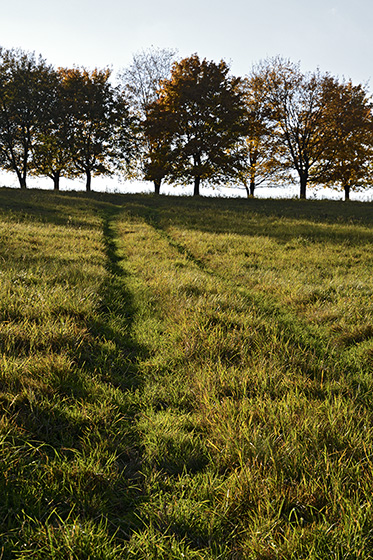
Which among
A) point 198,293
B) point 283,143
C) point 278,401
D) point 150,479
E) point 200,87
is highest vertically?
point 200,87

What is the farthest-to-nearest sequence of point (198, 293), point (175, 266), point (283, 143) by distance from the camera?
point (283, 143) < point (175, 266) < point (198, 293)

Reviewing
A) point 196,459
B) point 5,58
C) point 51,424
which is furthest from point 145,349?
point 5,58

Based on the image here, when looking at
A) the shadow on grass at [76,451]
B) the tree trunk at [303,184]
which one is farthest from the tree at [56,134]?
the shadow on grass at [76,451]

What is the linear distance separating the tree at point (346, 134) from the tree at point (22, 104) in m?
29.6

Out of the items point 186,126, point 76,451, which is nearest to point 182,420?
point 76,451

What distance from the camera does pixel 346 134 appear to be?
34.8 metres

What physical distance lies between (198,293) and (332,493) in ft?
15.5

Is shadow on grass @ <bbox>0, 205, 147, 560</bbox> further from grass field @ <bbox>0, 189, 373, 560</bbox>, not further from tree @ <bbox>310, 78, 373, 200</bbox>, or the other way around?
tree @ <bbox>310, 78, 373, 200</bbox>

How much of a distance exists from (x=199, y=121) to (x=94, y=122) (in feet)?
41.9

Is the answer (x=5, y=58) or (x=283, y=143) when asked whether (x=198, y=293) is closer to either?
(x=283, y=143)

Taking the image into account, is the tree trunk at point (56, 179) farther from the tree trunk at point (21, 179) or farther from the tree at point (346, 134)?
the tree at point (346, 134)

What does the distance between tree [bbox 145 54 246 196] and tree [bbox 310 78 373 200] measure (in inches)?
368

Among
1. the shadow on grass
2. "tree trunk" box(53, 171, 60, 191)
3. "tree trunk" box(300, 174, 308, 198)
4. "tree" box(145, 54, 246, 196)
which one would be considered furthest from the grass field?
"tree trunk" box(53, 171, 60, 191)

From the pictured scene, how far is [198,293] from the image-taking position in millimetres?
6762
